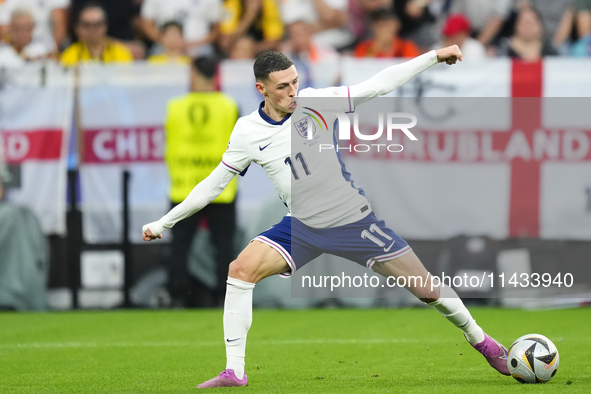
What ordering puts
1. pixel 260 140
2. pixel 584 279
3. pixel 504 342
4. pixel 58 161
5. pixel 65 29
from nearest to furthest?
pixel 260 140 → pixel 504 342 → pixel 584 279 → pixel 58 161 → pixel 65 29

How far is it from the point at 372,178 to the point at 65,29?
5.72m

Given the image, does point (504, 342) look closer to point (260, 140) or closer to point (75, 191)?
point (260, 140)

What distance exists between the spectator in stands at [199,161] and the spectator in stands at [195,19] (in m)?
2.09

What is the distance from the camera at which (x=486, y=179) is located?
1099cm

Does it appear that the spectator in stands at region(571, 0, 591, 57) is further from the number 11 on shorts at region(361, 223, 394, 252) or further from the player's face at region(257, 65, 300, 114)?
the player's face at region(257, 65, 300, 114)

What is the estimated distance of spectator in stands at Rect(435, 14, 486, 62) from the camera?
40.5ft

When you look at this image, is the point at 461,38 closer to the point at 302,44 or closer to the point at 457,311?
the point at 302,44

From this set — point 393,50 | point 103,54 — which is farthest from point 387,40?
→ point 103,54

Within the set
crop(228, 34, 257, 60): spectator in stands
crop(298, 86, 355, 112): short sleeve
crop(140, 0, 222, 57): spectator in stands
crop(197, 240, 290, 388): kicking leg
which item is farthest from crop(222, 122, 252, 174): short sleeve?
crop(140, 0, 222, 57): spectator in stands

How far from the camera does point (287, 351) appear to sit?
7.71 meters

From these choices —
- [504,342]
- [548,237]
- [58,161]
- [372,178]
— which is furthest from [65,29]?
[504,342]

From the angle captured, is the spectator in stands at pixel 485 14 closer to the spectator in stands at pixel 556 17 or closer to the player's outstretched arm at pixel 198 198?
the spectator in stands at pixel 556 17

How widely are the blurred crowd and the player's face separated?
267 inches

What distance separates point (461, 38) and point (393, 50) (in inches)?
41.0
